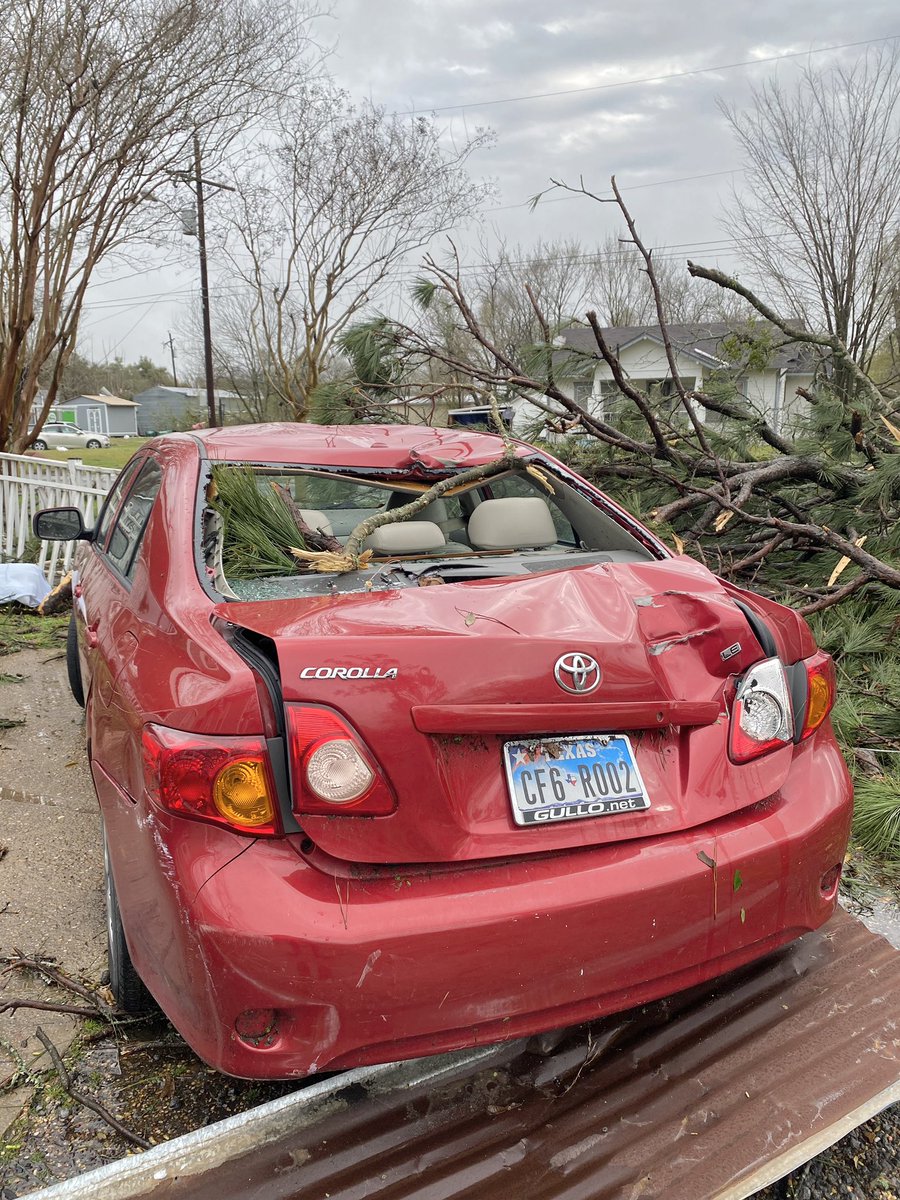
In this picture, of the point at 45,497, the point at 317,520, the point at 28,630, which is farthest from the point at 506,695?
the point at 45,497

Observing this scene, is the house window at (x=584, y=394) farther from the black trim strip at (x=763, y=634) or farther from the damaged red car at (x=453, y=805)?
the black trim strip at (x=763, y=634)

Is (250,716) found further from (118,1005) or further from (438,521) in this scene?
(438,521)

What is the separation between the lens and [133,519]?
10.1ft

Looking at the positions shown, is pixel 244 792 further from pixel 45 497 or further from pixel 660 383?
pixel 45 497

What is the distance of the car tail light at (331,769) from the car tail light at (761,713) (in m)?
0.82

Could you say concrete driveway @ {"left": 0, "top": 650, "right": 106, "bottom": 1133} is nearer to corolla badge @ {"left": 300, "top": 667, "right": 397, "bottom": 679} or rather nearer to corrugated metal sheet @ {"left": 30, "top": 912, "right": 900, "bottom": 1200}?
corrugated metal sheet @ {"left": 30, "top": 912, "right": 900, "bottom": 1200}

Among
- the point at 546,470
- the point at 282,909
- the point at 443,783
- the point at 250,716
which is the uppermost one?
the point at 546,470

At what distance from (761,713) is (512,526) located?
3.91 feet

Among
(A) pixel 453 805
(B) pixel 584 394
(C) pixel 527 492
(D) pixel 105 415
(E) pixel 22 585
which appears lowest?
(E) pixel 22 585

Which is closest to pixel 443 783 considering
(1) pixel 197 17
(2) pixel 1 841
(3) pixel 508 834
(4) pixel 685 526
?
(3) pixel 508 834

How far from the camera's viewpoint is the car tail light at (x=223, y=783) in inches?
63.7

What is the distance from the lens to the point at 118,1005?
226 centimetres

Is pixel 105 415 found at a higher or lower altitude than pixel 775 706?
higher

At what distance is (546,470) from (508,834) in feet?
5.44
